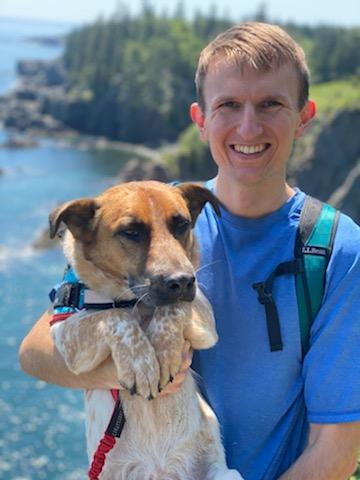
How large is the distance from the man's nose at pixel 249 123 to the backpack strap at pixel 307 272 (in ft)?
2.12

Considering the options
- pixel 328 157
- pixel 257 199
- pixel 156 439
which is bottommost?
pixel 328 157

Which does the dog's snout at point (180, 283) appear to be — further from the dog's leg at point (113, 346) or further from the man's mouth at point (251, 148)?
the man's mouth at point (251, 148)

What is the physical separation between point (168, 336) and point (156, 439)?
706mm

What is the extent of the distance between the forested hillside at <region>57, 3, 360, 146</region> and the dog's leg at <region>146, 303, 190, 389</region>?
2989 inches

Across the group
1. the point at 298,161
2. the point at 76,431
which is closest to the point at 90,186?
the point at 298,161

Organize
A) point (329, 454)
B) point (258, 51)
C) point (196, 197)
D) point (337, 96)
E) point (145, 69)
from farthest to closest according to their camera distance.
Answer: point (145, 69) → point (337, 96) → point (196, 197) → point (258, 51) → point (329, 454)

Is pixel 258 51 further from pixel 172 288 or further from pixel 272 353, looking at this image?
pixel 272 353

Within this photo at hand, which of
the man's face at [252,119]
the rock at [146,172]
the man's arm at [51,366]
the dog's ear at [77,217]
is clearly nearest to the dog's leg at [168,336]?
the man's arm at [51,366]

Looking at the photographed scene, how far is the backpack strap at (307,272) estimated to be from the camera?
3.95 metres

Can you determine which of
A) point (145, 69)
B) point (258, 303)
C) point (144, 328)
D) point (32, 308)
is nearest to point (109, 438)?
point (144, 328)

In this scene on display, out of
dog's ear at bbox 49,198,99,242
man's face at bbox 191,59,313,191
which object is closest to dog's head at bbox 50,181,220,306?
dog's ear at bbox 49,198,99,242

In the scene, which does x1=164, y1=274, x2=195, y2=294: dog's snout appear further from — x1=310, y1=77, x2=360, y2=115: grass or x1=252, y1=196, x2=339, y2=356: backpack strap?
x1=310, y1=77, x2=360, y2=115: grass

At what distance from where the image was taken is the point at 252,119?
4.27 m

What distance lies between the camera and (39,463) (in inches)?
845
